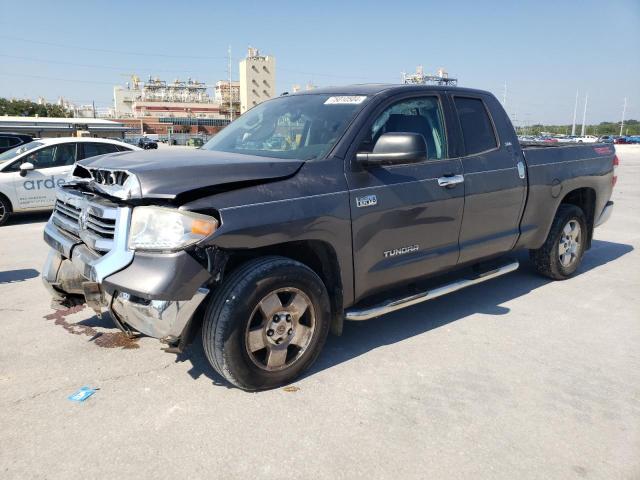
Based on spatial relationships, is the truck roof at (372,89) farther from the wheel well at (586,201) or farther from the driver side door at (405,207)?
the wheel well at (586,201)

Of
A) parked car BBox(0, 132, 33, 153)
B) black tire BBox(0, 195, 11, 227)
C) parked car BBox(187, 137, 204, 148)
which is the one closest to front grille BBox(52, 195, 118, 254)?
parked car BBox(187, 137, 204, 148)

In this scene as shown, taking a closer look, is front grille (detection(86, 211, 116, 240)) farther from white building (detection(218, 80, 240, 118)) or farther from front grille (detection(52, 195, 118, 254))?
white building (detection(218, 80, 240, 118))

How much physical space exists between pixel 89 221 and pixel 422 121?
2.63 meters

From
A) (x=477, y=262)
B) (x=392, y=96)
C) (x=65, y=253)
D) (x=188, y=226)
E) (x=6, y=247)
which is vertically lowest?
(x=6, y=247)

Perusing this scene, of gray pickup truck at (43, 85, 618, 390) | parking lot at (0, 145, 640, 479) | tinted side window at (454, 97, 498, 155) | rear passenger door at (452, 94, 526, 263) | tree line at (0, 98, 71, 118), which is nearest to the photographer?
parking lot at (0, 145, 640, 479)

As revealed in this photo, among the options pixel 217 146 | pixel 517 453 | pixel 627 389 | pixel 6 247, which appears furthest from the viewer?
pixel 6 247

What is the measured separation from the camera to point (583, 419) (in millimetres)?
2959

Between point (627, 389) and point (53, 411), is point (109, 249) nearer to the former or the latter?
point (53, 411)

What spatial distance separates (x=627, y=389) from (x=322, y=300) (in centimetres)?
207

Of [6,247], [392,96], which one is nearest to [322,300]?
[392,96]

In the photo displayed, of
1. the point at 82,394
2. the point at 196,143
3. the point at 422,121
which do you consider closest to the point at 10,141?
the point at 196,143

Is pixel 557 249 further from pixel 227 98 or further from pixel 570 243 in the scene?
pixel 227 98

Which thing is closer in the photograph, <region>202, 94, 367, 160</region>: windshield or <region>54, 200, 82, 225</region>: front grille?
<region>54, 200, 82, 225</region>: front grille

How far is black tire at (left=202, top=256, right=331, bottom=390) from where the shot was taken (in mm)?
2908
